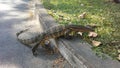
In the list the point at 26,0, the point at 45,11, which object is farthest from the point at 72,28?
the point at 26,0

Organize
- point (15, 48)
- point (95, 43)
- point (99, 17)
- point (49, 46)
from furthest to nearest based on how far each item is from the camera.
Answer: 1. point (99, 17)
2. point (15, 48)
3. point (49, 46)
4. point (95, 43)

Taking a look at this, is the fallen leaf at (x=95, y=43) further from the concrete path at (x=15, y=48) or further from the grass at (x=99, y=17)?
the concrete path at (x=15, y=48)

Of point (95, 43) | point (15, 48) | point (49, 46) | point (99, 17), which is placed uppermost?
point (95, 43)

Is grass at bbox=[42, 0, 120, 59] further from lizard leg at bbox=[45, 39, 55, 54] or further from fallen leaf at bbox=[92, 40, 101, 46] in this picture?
lizard leg at bbox=[45, 39, 55, 54]

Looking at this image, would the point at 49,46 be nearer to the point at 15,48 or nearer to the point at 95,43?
the point at 15,48

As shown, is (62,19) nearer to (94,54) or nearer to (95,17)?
(95,17)

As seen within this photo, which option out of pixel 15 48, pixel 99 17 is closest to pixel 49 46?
pixel 15 48

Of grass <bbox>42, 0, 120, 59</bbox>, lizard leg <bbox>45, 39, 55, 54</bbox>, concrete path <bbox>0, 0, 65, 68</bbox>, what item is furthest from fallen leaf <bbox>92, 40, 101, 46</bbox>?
lizard leg <bbox>45, 39, 55, 54</bbox>
